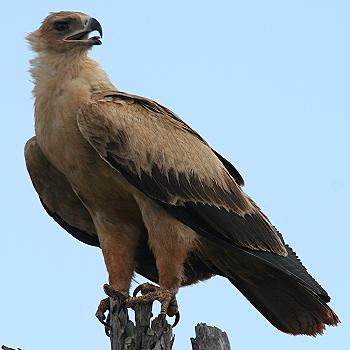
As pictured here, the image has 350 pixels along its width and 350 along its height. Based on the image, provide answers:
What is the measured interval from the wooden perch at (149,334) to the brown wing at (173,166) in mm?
1217

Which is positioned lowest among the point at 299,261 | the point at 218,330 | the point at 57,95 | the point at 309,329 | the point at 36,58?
the point at 218,330

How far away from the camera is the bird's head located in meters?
7.71

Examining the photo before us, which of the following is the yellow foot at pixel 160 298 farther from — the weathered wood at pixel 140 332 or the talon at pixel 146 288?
the weathered wood at pixel 140 332

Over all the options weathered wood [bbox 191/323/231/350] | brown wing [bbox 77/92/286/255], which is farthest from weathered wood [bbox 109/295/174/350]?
brown wing [bbox 77/92/286/255]

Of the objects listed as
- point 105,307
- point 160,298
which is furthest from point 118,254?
point 160,298

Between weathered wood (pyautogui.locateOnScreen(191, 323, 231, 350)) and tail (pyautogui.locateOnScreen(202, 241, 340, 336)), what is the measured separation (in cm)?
157

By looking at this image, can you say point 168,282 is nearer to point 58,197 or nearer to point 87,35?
point 58,197

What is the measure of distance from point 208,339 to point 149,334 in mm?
399

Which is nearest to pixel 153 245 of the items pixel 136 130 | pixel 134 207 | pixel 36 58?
pixel 134 207

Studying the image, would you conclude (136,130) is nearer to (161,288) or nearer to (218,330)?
(161,288)

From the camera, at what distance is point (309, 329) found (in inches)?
301

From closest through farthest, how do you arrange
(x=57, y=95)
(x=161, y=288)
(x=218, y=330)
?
(x=218, y=330)
(x=161, y=288)
(x=57, y=95)

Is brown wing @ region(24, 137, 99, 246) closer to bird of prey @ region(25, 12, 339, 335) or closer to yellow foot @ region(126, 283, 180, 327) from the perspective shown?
bird of prey @ region(25, 12, 339, 335)

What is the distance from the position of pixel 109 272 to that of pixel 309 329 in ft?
5.53
